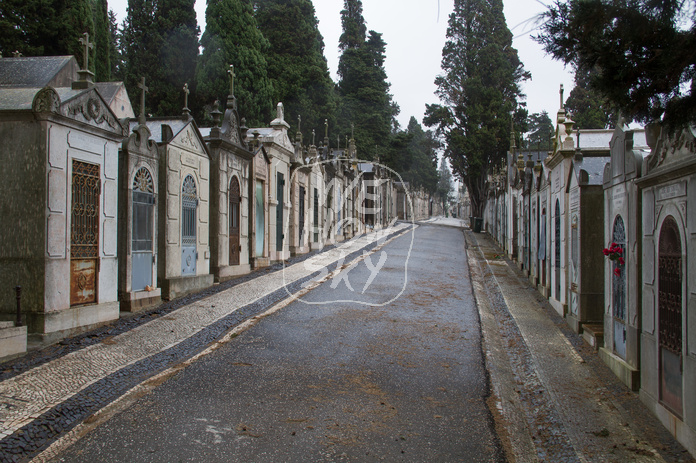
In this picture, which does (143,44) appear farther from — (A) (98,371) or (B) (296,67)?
(A) (98,371)

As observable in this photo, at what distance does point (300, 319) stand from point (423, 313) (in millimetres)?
2502

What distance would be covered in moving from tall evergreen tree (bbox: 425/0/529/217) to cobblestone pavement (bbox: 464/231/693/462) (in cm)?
2924

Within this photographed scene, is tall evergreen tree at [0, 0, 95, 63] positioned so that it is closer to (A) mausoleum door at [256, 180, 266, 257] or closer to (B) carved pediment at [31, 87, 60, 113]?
(A) mausoleum door at [256, 180, 266, 257]

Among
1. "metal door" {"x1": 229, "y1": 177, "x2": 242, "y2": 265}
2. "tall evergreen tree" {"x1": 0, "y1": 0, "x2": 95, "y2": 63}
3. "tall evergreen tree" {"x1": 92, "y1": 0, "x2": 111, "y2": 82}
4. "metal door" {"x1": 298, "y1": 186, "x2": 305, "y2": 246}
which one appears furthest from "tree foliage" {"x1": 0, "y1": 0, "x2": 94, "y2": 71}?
"metal door" {"x1": 229, "y1": 177, "x2": 242, "y2": 265}

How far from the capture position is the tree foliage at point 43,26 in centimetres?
2034

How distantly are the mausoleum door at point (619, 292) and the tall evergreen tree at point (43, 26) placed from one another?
21200 millimetres

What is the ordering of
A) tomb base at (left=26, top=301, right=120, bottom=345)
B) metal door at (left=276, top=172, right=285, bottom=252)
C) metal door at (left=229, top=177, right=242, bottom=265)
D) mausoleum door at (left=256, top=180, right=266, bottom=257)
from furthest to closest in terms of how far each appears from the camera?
metal door at (left=276, top=172, right=285, bottom=252), mausoleum door at (left=256, top=180, right=266, bottom=257), metal door at (left=229, top=177, right=242, bottom=265), tomb base at (left=26, top=301, right=120, bottom=345)

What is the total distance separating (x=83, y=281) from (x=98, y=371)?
2.17 metres

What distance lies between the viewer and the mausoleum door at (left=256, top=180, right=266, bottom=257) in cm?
1563

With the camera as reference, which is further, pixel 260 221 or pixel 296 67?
pixel 296 67

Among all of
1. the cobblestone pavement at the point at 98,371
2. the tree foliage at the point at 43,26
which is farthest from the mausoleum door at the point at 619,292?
the tree foliage at the point at 43,26

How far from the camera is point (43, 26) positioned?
21.0 m

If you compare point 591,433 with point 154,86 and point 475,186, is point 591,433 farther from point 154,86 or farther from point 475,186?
point 475,186

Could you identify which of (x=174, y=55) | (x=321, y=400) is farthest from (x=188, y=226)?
(x=174, y=55)
